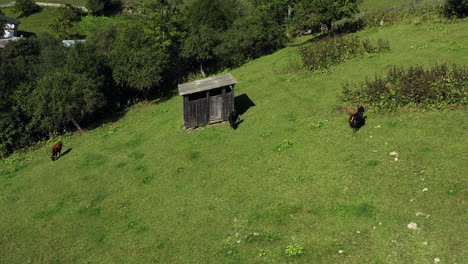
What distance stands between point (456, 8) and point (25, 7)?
344 ft

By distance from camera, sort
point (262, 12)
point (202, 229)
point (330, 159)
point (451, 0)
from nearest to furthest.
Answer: point (202, 229)
point (330, 159)
point (451, 0)
point (262, 12)

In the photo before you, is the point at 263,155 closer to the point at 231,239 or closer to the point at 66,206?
the point at 231,239

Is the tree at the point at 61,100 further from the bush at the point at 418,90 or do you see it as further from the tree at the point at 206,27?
the bush at the point at 418,90

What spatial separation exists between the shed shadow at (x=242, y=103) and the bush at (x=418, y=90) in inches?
343

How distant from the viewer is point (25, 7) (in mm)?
93750

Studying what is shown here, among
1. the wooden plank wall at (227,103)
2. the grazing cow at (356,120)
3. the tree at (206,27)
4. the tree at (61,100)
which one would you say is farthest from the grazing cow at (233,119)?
the tree at (206,27)

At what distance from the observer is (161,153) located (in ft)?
80.1

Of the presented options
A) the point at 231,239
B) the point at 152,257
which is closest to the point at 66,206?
the point at 152,257

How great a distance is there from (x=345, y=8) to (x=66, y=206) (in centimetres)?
3460

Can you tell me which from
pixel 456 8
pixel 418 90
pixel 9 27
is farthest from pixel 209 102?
pixel 9 27

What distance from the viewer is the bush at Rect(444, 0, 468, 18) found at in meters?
34.4

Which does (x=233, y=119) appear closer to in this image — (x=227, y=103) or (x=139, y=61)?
(x=227, y=103)

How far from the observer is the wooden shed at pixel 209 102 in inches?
1013

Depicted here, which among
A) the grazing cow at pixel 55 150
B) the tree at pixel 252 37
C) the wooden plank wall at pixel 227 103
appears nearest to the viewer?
the wooden plank wall at pixel 227 103
